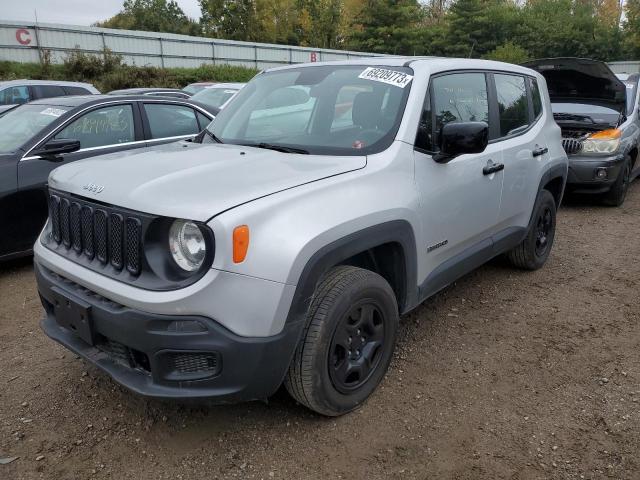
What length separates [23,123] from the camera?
529cm

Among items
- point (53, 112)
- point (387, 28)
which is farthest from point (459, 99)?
point (387, 28)

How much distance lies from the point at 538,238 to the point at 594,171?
2.58 meters

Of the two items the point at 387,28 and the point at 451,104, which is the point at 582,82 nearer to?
the point at 451,104

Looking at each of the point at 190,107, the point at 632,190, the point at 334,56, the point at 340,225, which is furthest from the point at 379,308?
the point at 334,56

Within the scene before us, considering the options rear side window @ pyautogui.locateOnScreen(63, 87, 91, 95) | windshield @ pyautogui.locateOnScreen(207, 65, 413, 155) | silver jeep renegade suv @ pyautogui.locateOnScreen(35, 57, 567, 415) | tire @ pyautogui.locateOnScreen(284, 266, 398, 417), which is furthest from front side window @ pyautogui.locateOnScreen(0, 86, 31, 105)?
tire @ pyautogui.locateOnScreen(284, 266, 398, 417)

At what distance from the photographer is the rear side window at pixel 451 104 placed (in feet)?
10.4

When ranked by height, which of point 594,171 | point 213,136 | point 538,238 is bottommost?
point 538,238

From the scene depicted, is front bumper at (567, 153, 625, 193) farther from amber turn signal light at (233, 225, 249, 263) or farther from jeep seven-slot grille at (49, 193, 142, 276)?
jeep seven-slot grille at (49, 193, 142, 276)

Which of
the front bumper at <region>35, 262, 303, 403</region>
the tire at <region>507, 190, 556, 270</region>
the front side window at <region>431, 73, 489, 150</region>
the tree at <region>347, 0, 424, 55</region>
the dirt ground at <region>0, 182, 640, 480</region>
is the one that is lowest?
the dirt ground at <region>0, 182, 640, 480</region>

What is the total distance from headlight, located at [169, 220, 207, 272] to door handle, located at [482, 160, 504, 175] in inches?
82.8

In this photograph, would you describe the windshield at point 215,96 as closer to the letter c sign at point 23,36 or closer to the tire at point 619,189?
the tire at point 619,189

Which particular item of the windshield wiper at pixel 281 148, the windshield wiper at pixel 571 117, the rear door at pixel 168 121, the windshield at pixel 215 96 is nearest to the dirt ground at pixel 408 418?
the windshield wiper at pixel 281 148

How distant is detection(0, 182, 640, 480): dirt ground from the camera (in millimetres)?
2463

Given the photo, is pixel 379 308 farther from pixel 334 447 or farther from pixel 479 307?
pixel 479 307
